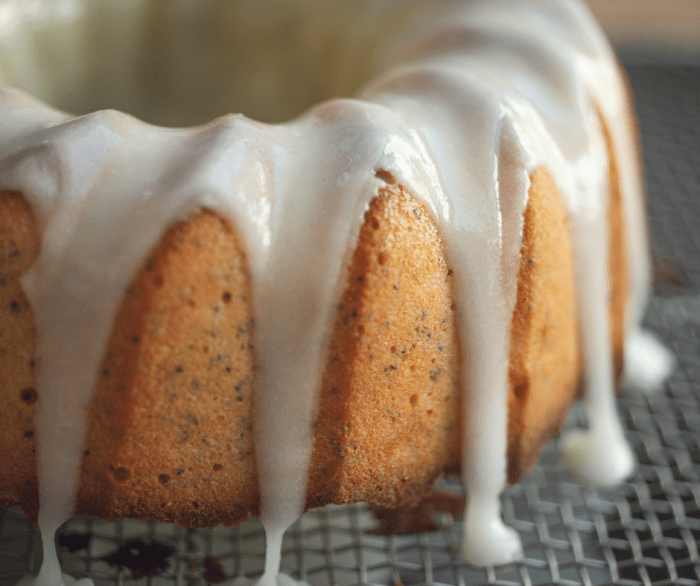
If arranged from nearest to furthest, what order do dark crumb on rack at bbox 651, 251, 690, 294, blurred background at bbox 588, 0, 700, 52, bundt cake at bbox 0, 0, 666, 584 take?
bundt cake at bbox 0, 0, 666, 584, dark crumb on rack at bbox 651, 251, 690, 294, blurred background at bbox 588, 0, 700, 52

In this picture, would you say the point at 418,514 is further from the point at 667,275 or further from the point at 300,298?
the point at 667,275

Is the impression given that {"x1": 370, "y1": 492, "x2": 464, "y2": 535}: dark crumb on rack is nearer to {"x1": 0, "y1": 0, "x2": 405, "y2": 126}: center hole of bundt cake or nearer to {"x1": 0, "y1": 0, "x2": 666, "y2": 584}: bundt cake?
{"x1": 0, "y1": 0, "x2": 666, "y2": 584}: bundt cake

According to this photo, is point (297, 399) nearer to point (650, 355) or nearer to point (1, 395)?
point (1, 395)

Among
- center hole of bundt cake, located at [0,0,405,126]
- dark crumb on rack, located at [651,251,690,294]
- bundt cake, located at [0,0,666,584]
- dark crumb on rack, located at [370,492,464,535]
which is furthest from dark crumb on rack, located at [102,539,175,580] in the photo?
dark crumb on rack, located at [651,251,690,294]

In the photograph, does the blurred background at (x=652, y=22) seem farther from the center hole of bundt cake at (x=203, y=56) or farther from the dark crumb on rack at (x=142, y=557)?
the dark crumb on rack at (x=142, y=557)

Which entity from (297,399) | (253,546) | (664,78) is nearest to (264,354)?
(297,399)

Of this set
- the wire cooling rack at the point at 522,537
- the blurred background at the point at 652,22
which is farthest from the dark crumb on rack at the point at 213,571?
the blurred background at the point at 652,22

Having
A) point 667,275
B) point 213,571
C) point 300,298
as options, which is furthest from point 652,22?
point 213,571
